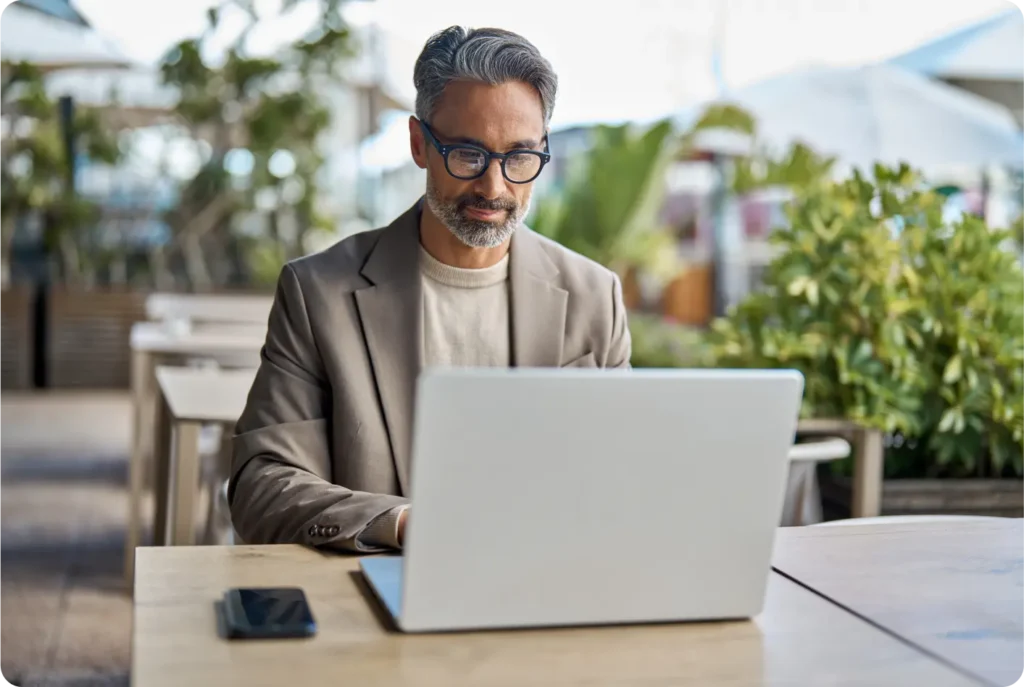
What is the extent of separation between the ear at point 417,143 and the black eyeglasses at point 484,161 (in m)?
0.11

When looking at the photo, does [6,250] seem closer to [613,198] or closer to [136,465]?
[613,198]

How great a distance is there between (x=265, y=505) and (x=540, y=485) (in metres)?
0.75

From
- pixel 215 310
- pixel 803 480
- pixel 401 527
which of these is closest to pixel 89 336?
pixel 215 310

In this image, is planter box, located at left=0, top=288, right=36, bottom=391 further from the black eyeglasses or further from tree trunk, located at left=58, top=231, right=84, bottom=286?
the black eyeglasses

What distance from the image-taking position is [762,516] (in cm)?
123

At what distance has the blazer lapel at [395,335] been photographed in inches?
78.4

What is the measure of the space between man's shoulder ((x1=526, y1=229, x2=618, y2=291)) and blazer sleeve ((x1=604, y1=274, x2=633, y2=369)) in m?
0.02

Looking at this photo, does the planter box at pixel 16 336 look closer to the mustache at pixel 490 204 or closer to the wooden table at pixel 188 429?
the wooden table at pixel 188 429

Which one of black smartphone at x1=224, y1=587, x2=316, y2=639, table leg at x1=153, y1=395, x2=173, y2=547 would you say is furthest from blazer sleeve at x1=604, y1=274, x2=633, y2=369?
table leg at x1=153, y1=395, x2=173, y2=547

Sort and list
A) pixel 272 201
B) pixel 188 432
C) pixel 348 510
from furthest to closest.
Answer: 1. pixel 272 201
2. pixel 188 432
3. pixel 348 510

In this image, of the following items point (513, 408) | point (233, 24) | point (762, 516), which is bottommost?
point (762, 516)

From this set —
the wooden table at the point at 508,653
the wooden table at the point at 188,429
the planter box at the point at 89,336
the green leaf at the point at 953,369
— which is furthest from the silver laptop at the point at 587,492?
the planter box at the point at 89,336

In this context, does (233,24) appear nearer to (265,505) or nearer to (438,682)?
(265,505)

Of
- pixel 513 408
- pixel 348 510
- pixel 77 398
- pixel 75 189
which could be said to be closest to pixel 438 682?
pixel 513 408
